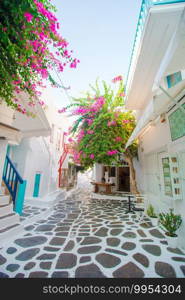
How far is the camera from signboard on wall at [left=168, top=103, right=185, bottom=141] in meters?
3.40

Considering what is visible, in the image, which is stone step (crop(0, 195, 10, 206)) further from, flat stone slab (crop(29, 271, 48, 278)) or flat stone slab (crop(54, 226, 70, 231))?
flat stone slab (crop(29, 271, 48, 278))

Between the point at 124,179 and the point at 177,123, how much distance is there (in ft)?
31.7

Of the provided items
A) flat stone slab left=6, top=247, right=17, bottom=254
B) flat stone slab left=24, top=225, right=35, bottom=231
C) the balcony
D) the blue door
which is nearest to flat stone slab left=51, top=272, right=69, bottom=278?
flat stone slab left=6, top=247, right=17, bottom=254

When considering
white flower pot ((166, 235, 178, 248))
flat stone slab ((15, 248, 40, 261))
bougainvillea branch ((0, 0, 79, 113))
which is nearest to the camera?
bougainvillea branch ((0, 0, 79, 113))

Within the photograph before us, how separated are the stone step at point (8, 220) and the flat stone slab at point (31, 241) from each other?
3.05 ft

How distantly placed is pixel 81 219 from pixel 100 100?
6929 mm

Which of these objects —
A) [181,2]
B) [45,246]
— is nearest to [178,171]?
[181,2]

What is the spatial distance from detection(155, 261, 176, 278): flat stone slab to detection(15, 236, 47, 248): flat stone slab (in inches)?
123

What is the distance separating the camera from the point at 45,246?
3.29m

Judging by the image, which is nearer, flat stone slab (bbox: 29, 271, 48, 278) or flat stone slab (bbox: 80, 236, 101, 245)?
flat stone slab (bbox: 29, 271, 48, 278)

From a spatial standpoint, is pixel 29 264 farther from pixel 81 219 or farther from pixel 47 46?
pixel 47 46

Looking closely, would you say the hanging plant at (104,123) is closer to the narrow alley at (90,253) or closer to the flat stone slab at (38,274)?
the narrow alley at (90,253)

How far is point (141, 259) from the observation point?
2801mm

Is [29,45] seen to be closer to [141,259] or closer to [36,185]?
[141,259]
